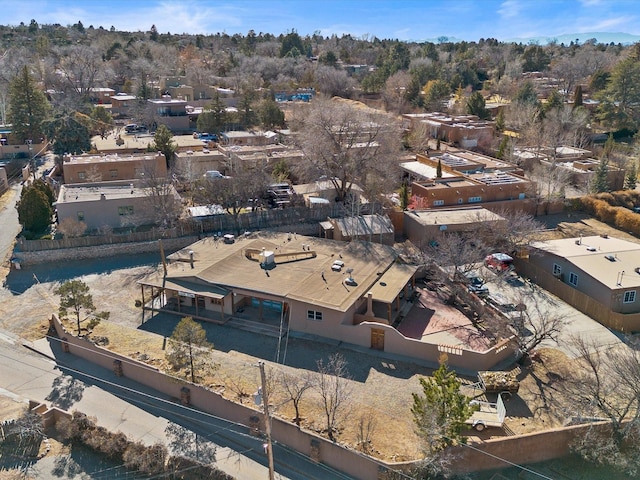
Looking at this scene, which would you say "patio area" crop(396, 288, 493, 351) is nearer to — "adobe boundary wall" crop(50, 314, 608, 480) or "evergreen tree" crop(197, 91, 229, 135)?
"adobe boundary wall" crop(50, 314, 608, 480)

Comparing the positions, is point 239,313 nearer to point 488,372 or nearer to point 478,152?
point 488,372

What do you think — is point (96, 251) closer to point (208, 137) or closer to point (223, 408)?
point (223, 408)

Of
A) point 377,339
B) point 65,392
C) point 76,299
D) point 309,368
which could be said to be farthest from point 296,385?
point 76,299

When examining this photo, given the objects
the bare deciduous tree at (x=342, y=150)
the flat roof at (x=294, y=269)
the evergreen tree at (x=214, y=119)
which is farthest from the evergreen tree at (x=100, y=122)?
the flat roof at (x=294, y=269)

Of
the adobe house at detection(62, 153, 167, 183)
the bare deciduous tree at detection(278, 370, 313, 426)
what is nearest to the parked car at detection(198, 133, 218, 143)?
the adobe house at detection(62, 153, 167, 183)

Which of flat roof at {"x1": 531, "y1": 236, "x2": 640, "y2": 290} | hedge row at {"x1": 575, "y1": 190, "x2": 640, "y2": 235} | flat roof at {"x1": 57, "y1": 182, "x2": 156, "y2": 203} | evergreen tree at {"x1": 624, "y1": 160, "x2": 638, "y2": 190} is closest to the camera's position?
flat roof at {"x1": 531, "y1": 236, "x2": 640, "y2": 290}

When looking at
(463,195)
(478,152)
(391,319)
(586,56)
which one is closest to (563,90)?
(586,56)
